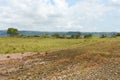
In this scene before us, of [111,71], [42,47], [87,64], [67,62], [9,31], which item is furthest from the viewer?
[9,31]

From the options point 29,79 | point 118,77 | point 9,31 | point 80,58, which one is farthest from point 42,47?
point 9,31

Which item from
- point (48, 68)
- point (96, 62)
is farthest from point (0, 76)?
point (96, 62)

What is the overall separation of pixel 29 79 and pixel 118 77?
8.93 meters

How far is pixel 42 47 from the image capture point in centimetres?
7219

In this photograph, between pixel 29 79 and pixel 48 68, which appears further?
pixel 48 68

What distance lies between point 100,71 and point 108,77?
272 cm

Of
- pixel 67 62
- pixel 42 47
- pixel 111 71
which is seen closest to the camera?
pixel 111 71

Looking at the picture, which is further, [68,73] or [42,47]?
[42,47]

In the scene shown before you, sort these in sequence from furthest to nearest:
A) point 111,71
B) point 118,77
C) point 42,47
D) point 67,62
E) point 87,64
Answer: point 42,47, point 67,62, point 87,64, point 111,71, point 118,77

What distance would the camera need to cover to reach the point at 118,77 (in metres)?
25.7

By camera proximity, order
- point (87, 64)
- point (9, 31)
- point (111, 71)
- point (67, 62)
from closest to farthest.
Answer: point (111, 71) → point (87, 64) → point (67, 62) → point (9, 31)

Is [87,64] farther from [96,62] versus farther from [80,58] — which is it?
[80,58]

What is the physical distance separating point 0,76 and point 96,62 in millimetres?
11566

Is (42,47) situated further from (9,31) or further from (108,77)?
(9,31)
